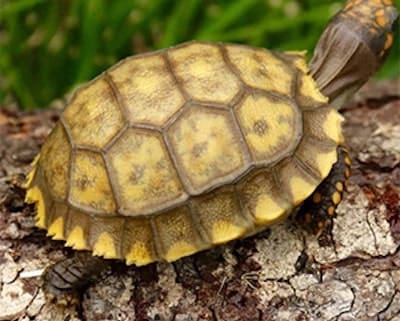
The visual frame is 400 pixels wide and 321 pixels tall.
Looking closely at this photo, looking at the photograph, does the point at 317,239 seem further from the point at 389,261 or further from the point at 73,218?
the point at 73,218

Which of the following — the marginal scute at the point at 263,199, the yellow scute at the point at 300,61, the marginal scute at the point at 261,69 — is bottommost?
the marginal scute at the point at 263,199

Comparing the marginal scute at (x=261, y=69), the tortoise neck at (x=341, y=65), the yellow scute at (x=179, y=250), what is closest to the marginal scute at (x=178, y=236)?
the yellow scute at (x=179, y=250)

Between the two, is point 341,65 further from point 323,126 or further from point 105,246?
point 105,246

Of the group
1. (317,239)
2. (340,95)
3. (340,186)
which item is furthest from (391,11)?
(317,239)

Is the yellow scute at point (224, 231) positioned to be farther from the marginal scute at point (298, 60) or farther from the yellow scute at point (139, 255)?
the marginal scute at point (298, 60)

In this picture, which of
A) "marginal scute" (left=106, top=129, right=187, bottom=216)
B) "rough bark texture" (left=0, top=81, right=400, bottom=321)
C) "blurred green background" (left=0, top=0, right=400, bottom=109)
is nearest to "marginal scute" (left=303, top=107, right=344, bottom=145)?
"rough bark texture" (left=0, top=81, right=400, bottom=321)

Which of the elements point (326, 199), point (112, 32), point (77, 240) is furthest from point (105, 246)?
point (112, 32)

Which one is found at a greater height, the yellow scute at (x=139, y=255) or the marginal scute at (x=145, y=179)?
the marginal scute at (x=145, y=179)
